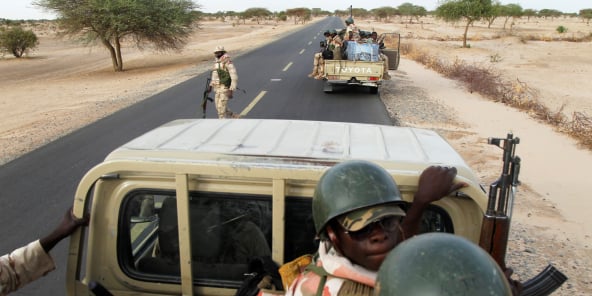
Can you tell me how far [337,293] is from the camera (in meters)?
1.59

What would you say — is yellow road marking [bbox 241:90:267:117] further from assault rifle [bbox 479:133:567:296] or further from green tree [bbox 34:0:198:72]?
green tree [bbox 34:0:198:72]

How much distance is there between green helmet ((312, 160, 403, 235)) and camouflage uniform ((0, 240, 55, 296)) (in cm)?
161

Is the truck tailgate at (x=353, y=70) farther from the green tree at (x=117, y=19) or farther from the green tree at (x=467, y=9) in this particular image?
the green tree at (x=467, y=9)

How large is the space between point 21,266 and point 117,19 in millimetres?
22990

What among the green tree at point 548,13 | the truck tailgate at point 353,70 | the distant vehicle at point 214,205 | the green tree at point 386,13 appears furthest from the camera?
the green tree at point 386,13

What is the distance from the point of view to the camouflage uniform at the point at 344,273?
1.60 meters

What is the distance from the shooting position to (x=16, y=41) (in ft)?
109

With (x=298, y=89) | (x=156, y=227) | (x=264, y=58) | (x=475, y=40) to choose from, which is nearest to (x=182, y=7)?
(x=264, y=58)

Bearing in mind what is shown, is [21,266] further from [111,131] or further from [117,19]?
[117,19]

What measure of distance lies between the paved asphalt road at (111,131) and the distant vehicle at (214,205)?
269 centimetres

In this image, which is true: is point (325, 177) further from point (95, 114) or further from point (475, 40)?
point (475, 40)

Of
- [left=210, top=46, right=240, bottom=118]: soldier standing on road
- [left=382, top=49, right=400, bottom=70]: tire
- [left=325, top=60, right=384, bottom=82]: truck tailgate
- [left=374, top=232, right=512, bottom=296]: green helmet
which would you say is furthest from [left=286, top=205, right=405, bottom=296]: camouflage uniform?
[left=382, top=49, right=400, bottom=70]: tire

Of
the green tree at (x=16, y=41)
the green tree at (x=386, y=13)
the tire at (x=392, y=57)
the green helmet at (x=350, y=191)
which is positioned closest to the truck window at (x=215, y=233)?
the green helmet at (x=350, y=191)

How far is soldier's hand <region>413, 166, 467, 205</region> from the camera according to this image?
2.01 m
